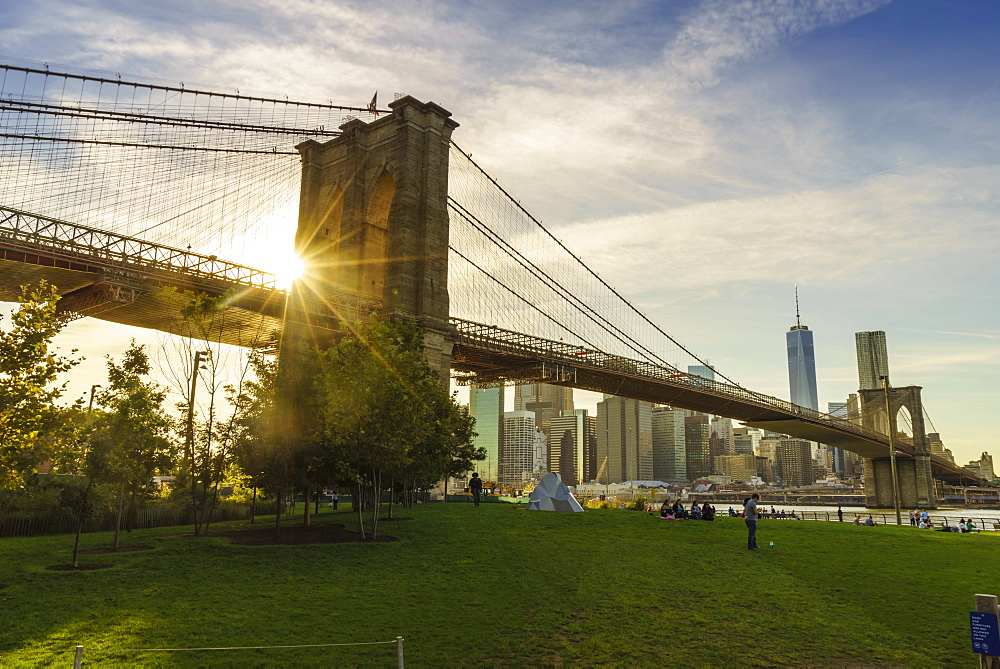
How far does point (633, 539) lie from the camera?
23234 mm

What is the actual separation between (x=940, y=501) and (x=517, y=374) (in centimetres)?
14017

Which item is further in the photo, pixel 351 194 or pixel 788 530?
pixel 351 194

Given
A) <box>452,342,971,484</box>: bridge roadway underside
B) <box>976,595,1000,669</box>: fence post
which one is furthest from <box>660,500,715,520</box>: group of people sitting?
<box>976,595,1000,669</box>: fence post

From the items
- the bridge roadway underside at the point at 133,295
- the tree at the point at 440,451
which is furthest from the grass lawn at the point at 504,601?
the bridge roadway underside at the point at 133,295

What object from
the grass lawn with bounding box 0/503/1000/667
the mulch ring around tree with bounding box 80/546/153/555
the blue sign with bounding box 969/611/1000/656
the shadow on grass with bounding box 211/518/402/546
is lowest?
the grass lawn with bounding box 0/503/1000/667

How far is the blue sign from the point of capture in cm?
779

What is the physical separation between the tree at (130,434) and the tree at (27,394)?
11.2 ft

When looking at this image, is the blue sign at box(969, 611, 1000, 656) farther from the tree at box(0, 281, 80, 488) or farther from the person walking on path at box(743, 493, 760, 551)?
the tree at box(0, 281, 80, 488)

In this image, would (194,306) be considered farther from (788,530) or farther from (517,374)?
(517,374)

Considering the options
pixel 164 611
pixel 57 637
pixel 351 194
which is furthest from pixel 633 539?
pixel 351 194

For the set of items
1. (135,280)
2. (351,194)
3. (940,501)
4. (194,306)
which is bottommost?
(940,501)

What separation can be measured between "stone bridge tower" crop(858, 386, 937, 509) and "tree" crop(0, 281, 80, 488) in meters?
96.0

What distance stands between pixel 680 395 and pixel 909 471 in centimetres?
4535

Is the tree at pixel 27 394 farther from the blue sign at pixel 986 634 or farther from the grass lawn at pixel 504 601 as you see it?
the blue sign at pixel 986 634
